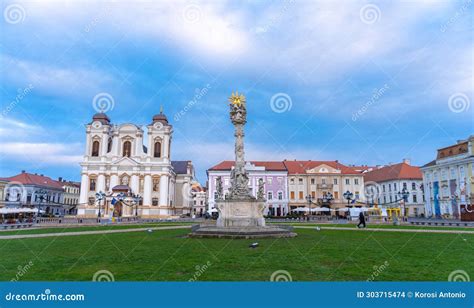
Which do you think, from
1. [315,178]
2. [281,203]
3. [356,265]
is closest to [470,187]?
[315,178]

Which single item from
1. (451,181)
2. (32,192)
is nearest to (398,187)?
(451,181)

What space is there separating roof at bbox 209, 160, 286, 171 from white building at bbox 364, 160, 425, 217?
18.2 metres

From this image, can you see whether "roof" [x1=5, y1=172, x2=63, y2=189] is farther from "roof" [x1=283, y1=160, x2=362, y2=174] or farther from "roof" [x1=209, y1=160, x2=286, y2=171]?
"roof" [x1=283, y1=160, x2=362, y2=174]

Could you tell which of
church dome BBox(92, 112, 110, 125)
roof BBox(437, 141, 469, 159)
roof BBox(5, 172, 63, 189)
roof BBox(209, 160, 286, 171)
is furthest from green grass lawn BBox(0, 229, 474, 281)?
roof BBox(5, 172, 63, 189)

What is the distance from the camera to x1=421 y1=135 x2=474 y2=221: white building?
160ft

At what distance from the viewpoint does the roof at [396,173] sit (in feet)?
217

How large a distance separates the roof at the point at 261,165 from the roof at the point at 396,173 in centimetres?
1995

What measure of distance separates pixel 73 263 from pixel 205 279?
4.61 metres

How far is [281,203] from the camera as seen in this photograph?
66500mm

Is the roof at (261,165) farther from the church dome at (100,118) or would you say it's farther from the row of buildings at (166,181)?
the church dome at (100,118)

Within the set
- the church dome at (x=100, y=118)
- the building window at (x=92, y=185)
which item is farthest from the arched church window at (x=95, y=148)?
the building window at (x=92, y=185)

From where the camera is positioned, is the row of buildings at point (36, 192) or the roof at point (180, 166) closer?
the row of buildings at point (36, 192)

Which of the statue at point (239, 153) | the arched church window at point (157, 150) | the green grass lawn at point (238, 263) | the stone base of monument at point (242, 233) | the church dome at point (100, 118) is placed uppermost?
the church dome at point (100, 118)

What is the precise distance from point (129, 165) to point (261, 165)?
26977mm
